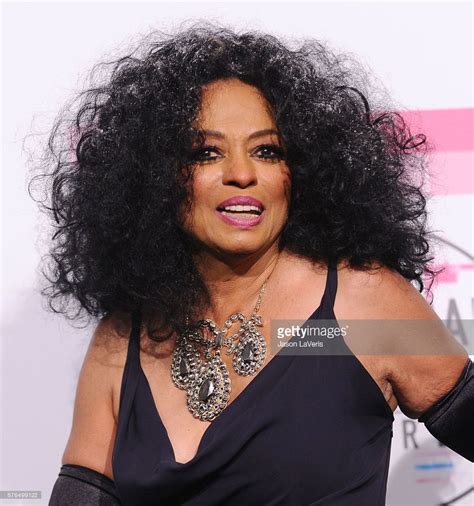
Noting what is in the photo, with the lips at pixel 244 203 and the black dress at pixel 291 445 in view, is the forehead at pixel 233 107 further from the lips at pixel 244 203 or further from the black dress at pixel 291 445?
the black dress at pixel 291 445

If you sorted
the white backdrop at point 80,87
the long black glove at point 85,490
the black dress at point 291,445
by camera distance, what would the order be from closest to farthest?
the black dress at point 291,445, the long black glove at point 85,490, the white backdrop at point 80,87

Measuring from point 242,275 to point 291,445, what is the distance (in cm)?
A: 37

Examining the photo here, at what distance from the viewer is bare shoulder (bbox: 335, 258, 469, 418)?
1.84 meters

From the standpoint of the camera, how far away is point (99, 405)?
206 centimetres

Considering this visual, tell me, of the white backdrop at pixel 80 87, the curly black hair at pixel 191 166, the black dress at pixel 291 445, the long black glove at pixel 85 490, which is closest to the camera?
the black dress at pixel 291 445

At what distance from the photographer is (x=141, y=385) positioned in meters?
1.99

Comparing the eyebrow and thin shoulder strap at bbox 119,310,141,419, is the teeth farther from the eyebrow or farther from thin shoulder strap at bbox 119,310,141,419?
thin shoulder strap at bbox 119,310,141,419

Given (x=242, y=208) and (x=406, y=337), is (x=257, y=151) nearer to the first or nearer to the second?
(x=242, y=208)

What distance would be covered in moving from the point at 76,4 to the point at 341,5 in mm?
684

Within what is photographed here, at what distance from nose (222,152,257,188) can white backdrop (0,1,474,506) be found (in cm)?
70

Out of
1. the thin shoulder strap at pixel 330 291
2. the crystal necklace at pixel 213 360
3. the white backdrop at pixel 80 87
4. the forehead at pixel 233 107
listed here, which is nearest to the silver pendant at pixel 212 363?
the crystal necklace at pixel 213 360

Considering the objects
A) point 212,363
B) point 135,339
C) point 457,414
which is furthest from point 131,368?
point 457,414

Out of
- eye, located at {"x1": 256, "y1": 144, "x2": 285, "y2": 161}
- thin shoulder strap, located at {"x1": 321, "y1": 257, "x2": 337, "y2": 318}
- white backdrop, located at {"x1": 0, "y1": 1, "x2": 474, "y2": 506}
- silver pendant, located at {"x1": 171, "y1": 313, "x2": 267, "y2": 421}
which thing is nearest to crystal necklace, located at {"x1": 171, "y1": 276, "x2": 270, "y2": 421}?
silver pendant, located at {"x1": 171, "y1": 313, "x2": 267, "y2": 421}

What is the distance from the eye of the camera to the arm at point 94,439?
6.67 feet
